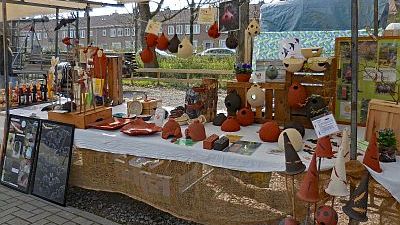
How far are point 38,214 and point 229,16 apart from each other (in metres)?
1.96

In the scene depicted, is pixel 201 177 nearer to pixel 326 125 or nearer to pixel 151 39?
pixel 326 125

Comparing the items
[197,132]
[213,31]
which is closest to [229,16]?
[213,31]

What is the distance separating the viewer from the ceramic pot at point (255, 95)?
2449 mm

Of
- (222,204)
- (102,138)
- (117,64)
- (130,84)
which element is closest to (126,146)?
(102,138)

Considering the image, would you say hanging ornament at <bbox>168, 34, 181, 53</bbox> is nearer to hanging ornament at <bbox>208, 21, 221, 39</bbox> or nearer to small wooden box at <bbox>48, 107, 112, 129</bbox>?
hanging ornament at <bbox>208, 21, 221, 39</bbox>

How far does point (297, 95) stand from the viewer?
2.31 m

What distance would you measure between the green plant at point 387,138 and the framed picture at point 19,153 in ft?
7.79

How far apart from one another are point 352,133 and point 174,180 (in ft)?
3.68

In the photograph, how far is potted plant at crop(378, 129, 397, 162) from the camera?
1821mm

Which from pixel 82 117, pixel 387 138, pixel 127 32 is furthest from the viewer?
pixel 127 32

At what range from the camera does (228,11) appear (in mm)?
2629

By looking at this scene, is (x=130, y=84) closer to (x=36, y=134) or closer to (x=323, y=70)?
(x=36, y=134)

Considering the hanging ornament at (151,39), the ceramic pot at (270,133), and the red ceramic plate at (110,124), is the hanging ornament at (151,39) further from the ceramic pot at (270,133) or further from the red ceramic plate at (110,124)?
the ceramic pot at (270,133)

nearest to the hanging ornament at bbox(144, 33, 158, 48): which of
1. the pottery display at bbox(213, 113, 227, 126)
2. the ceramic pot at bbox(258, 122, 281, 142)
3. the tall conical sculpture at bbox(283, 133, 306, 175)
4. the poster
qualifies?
the poster
